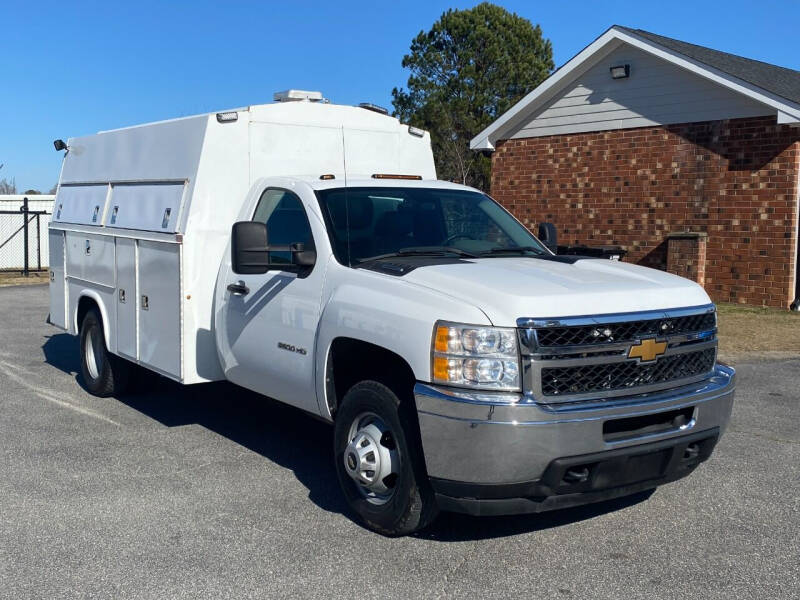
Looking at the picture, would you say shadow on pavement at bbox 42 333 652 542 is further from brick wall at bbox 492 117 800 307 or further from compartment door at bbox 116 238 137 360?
brick wall at bbox 492 117 800 307

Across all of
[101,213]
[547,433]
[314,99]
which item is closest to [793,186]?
[314,99]

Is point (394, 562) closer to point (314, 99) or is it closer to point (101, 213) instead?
point (314, 99)

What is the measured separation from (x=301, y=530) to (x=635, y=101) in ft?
47.4

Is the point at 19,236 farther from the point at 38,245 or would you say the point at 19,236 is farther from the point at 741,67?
the point at 741,67

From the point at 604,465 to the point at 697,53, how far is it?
1505 cm

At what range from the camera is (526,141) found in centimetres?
1962

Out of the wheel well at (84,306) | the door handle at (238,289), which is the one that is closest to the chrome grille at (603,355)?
the door handle at (238,289)

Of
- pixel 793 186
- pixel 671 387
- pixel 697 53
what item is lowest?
pixel 671 387

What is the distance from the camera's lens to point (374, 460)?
16.0 ft

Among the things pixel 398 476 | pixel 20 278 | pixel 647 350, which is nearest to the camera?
pixel 647 350

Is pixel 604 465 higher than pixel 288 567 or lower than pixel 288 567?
higher

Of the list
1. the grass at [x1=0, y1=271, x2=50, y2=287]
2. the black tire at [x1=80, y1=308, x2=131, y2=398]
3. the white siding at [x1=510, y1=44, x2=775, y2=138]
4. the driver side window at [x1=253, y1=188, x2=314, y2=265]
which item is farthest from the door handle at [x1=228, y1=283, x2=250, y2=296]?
the grass at [x1=0, y1=271, x2=50, y2=287]

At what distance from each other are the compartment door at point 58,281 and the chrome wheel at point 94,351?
57cm

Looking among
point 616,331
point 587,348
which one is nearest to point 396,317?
point 587,348
